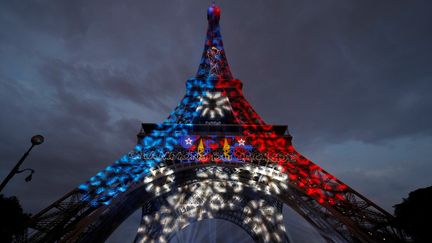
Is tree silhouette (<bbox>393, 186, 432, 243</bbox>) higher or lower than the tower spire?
lower

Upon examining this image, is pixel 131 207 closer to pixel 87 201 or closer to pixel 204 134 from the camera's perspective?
pixel 87 201

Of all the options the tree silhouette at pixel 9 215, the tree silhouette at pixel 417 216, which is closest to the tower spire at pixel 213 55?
the tree silhouette at pixel 417 216

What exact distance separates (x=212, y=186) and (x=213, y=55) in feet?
52.3

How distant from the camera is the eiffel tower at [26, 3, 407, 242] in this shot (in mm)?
9008

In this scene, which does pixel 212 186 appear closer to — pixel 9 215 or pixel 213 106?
pixel 213 106

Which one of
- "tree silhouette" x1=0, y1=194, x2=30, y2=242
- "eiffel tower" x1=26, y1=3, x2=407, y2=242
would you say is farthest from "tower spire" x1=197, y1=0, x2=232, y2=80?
"tree silhouette" x1=0, y1=194, x2=30, y2=242

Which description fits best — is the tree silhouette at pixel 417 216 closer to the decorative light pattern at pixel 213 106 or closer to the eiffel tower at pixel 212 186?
the eiffel tower at pixel 212 186

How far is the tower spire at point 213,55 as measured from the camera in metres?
22.8

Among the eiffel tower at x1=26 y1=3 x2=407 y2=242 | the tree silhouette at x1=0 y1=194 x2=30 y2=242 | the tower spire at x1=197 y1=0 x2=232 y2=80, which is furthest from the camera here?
the tower spire at x1=197 y1=0 x2=232 y2=80

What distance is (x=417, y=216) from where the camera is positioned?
9.78 meters

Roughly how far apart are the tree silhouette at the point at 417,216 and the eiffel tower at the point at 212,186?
1093 mm

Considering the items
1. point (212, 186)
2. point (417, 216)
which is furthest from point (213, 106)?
point (417, 216)

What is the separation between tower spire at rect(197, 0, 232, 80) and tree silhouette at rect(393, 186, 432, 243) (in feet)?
54.8

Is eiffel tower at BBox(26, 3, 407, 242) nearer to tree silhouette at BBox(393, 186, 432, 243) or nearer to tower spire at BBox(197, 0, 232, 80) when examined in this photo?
tower spire at BBox(197, 0, 232, 80)
